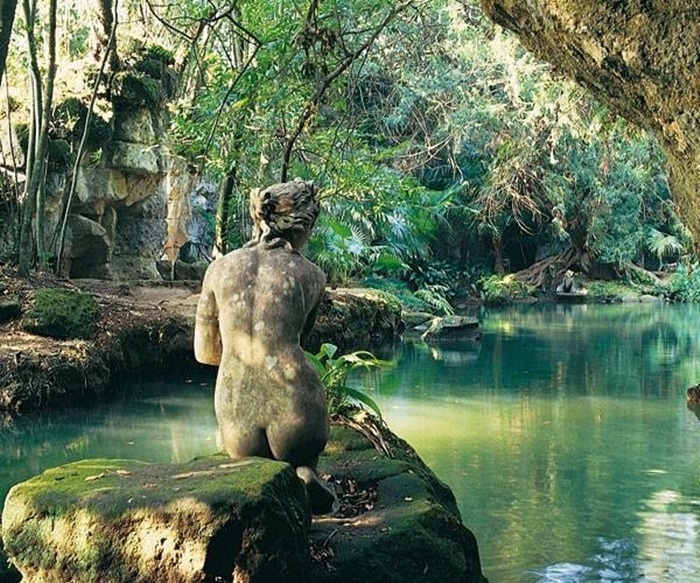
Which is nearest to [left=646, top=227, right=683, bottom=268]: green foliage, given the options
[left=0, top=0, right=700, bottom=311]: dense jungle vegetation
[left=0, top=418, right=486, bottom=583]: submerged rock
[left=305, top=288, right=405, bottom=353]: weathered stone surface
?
[left=0, top=0, right=700, bottom=311]: dense jungle vegetation

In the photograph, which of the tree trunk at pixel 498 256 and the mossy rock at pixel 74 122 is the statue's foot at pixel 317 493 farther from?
the tree trunk at pixel 498 256

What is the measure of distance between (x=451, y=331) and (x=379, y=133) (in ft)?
22.1

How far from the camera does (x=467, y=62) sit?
26.1 meters

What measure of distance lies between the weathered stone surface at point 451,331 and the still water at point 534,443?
2.30 metres

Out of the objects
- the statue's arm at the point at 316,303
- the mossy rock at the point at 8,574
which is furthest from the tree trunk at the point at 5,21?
the mossy rock at the point at 8,574

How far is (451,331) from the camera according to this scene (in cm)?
2066

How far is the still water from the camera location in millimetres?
6613

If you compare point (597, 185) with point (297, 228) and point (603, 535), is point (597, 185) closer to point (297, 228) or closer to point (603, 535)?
point (603, 535)

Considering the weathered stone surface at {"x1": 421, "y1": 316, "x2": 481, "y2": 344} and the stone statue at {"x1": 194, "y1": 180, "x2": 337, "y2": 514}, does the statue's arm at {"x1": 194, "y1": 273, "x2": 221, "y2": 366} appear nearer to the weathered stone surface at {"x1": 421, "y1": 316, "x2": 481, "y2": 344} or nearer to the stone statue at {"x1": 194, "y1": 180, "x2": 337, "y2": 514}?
the stone statue at {"x1": 194, "y1": 180, "x2": 337, "y2": 514}

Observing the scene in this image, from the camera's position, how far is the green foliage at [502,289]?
32.7 m

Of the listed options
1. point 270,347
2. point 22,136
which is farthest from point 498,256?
point 270,347

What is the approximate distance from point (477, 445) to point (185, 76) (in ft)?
37.8

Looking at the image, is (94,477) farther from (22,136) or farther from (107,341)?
(22,136)

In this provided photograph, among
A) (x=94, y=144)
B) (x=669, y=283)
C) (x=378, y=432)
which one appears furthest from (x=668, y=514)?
(x=669, y=283)
